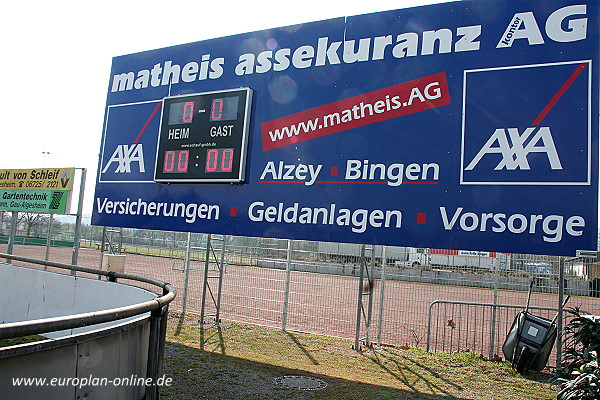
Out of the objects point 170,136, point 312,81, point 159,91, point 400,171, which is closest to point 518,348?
point 400,171

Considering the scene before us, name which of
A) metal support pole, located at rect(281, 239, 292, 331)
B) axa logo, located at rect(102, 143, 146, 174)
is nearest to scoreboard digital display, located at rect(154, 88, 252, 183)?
axa logo, located at rect(102, 143, 146, 174)

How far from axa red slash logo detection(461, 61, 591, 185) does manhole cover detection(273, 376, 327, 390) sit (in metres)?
3.76

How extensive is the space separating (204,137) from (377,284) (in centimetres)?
782

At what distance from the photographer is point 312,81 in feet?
29.8

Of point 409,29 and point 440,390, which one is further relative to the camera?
point 409,29

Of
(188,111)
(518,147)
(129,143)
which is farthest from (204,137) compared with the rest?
(518,147)

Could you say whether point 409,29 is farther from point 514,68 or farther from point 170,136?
point 170,136

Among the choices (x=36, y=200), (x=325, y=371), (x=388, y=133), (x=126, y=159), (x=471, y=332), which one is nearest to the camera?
(x=325, y=371)

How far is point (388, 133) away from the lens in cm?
817

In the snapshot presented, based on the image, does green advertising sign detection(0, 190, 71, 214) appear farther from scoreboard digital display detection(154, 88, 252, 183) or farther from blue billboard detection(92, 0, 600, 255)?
scoreboard digital display detection(154, 88, 252, 183)

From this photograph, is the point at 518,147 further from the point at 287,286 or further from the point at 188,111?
the point at 188,111

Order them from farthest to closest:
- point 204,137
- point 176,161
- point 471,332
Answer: point 471,332, point 176,161, point 204,137

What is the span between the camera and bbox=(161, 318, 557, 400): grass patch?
20.5ft

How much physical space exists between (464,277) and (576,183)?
3171mm
